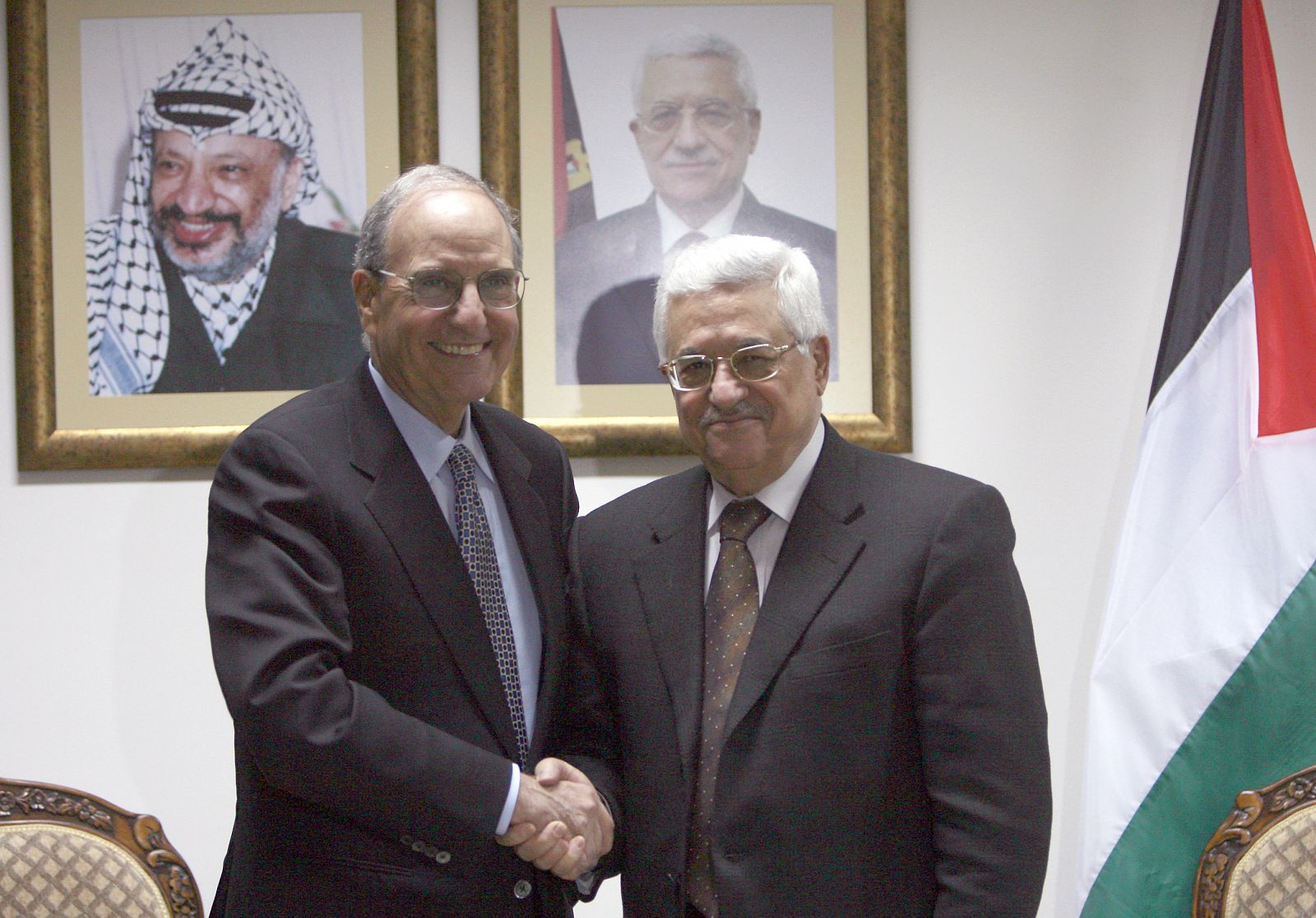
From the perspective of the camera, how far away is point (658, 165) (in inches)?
117

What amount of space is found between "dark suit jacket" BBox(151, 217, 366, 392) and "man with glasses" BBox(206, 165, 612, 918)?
1085mm

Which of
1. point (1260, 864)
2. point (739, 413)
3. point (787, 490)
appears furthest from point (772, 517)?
point (1260, 864)

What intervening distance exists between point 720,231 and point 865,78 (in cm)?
52

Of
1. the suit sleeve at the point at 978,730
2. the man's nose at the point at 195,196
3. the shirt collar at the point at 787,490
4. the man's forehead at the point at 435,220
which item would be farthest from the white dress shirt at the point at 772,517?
the man's nose at the point at 195,196

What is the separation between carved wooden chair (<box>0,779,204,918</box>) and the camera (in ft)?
7.09

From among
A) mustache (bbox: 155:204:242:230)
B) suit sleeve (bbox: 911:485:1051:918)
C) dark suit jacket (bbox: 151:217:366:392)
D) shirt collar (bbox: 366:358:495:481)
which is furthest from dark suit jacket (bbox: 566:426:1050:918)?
mustache (bbox: 155:204:242:230)

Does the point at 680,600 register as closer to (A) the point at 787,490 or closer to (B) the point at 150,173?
(A) the point at 787,490

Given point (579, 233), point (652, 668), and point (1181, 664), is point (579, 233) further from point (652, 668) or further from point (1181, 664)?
point (1181, 664)

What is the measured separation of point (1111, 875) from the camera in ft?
8.51

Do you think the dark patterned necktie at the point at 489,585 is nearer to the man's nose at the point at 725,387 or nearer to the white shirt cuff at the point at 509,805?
the white shirt cuff at the point at 509,805

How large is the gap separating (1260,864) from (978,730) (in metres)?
0.97

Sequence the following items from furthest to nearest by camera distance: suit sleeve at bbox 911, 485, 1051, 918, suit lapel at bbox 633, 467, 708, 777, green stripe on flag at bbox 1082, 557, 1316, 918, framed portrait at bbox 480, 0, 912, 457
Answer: framed portrait at bbox 480, 0, 912, 457 < green stripe on flag at bbox 1082, 557, 1316, 918 < suit lapel at bbox 633, 467, 708, 777 < suit sleeve at bbox 911, 485, 1051, 918

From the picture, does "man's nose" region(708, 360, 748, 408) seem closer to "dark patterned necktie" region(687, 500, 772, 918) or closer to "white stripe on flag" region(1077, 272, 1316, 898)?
"dark patterned necktie" region(687, 500, 772, 918)

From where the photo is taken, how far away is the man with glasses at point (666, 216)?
116 inches
